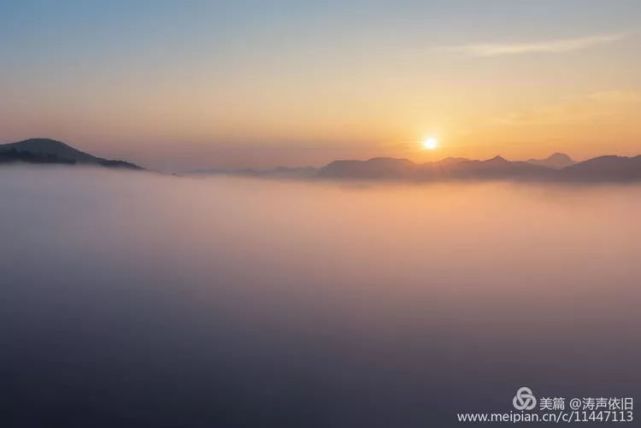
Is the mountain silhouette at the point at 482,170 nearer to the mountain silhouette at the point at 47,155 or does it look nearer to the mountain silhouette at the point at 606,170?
the mountain silhouette at the point at 606,170

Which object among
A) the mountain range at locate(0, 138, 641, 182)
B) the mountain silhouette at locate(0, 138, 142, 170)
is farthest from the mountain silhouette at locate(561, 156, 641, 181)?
the mountain silhouette at locate(0, 138, 142, 170)

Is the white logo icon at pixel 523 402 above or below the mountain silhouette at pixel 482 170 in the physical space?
below

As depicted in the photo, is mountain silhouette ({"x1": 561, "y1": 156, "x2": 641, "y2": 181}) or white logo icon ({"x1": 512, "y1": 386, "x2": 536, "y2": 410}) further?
mountain silhouette ({"x1": 561, "y1": 156, "x2": 641, "y2": 181})

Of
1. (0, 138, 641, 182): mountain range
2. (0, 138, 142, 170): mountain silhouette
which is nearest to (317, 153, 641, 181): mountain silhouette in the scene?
(0, 138, 641, 182): mountain range

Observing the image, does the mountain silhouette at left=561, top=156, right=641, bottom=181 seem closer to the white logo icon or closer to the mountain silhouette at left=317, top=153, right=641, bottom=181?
the mountain silhouette at left=317, top=153, right=641, bottom=181

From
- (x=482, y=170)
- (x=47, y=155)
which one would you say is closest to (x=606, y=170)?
(x=482, y=170)

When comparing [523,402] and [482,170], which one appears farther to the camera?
[482,170]

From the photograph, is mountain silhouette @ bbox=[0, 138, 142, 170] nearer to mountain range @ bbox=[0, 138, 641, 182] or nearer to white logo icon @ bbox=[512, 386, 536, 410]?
mountain range @ bbox=[0, 138, 641, 182]

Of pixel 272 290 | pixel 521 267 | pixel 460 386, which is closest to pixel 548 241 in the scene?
pixel 521 267

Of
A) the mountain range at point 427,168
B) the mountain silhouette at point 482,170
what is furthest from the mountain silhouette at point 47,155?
the mountain silhouette at point 482,170

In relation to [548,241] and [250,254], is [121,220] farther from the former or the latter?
[548,241]

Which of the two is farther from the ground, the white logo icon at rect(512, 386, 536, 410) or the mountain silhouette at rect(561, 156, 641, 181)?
the mountain silhouette at rect(561, 156, 641, 181)

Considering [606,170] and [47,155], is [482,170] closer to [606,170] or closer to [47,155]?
[606,170]
